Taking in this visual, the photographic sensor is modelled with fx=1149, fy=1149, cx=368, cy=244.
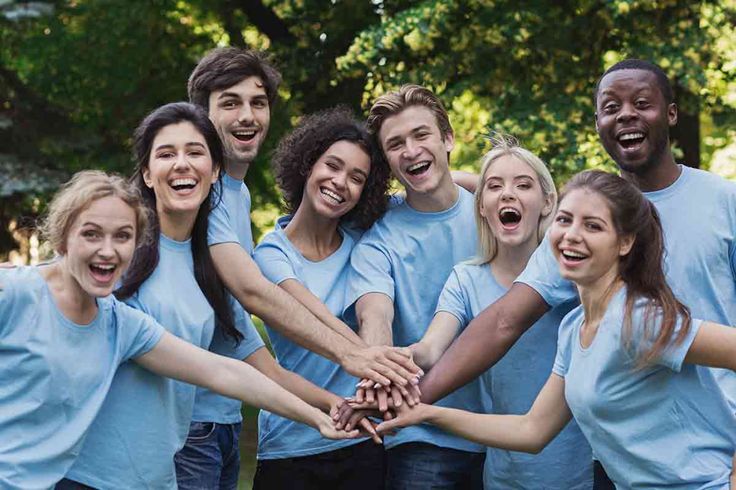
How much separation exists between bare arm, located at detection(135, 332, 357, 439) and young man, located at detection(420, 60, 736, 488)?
0.54 meters

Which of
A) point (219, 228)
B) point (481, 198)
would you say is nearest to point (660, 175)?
point (481, 198)

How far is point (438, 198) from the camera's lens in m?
5.33

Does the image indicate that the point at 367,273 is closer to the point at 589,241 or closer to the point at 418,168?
the point at 418,168

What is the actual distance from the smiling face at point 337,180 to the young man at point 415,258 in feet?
0.56

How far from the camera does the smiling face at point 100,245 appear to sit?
4152 mm

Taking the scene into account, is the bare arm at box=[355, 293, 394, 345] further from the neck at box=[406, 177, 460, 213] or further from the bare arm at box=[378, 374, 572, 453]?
the neck at box=[406, 177, 460, 213]

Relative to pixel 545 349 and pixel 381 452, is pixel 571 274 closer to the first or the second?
pixel 545 349

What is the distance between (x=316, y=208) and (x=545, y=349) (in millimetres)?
1231

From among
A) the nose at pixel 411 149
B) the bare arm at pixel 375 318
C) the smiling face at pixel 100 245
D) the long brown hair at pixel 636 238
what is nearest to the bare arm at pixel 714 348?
the long brown hair at pixel 636 238

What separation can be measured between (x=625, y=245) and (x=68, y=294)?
205 centimetres

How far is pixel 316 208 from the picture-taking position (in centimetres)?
529

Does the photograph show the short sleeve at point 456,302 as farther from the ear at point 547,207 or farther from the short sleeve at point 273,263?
the short sleeve at point 273,263

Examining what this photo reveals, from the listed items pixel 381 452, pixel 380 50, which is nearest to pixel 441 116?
pixel 381 452

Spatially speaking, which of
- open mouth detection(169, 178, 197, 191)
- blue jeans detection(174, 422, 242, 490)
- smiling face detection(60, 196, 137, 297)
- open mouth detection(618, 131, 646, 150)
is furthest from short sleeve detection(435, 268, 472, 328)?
smiling face detection(60, 196, 137, 297)
